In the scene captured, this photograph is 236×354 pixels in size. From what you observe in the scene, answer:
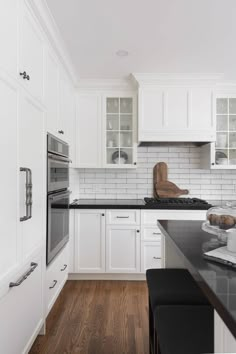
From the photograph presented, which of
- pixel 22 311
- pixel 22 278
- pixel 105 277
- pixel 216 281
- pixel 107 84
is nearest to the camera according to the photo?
pixel 216 281

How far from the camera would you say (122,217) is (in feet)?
10.1

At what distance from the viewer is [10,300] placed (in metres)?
1.42

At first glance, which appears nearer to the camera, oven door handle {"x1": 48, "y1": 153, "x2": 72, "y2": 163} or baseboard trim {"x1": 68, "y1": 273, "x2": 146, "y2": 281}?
oven door handle {"x1": 48, "y1": 153, "x2": 72, "y2": 163}

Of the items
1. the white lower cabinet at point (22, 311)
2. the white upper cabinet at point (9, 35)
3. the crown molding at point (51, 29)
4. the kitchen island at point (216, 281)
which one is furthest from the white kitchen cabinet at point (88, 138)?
the kitchen island at point (216, 281)

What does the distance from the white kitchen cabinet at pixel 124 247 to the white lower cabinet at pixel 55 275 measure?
523 millimetres

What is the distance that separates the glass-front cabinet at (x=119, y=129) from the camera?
11.2ft

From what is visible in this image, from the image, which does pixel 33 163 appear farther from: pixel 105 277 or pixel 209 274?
pixel 105 277

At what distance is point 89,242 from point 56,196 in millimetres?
990

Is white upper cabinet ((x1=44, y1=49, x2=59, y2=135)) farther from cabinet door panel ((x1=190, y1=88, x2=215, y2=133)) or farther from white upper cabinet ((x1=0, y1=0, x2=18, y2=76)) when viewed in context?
cabinet door panel ((x1=190, y1=88, x2=215, y2=133))

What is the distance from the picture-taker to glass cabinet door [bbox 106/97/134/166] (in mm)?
3408

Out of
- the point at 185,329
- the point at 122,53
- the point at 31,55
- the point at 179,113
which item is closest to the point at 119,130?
the point at 179,113

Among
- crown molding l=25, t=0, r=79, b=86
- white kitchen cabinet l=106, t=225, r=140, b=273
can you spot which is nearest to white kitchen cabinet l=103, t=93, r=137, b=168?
crown molding l=25, t=0, r=79, b=86

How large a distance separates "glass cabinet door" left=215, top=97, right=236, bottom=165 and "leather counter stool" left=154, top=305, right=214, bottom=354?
255 cm

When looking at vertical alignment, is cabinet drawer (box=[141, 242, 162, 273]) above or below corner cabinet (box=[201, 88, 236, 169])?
below
